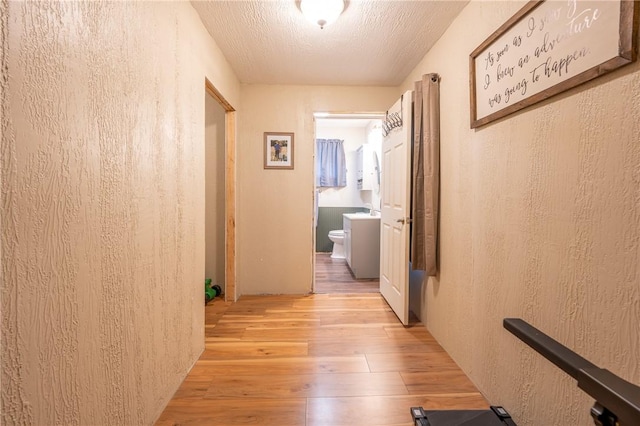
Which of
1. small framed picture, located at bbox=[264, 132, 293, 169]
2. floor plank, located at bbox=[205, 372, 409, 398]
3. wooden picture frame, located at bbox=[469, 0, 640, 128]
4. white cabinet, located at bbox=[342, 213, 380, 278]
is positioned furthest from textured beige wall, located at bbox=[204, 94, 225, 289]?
wooden picture frame, located at bbox=[469, 0, 640, 128]

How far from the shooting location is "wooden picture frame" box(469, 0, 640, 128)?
0.89 metres

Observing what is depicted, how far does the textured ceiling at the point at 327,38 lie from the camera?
1845 millimetres

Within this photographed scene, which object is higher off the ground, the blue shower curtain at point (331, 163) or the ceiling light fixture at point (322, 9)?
the ceiling light fixture at point (322, 9)

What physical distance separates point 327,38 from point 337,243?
11.5ft

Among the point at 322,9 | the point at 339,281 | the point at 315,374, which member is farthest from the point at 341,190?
the point at 315,374

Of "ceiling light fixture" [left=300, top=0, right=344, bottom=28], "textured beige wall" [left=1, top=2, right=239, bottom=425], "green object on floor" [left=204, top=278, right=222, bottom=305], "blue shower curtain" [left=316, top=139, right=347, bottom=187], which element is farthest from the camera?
"blue shower curtain" [left=316, top=139, right=347, bottom=187]

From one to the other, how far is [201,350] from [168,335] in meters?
0.57

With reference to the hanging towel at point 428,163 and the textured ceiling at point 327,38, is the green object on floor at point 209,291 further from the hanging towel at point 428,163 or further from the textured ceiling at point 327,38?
the textured ceiling at point 327,38

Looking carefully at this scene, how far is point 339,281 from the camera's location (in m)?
3.83

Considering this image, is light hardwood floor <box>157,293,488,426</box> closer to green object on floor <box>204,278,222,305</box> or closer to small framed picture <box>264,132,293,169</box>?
green object on floor <box>204,278,222,305</box>

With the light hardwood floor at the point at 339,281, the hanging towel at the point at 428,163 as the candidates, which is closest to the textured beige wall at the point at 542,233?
the hanging towel at the point at 428,163

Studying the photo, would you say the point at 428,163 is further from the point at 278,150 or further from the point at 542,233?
the point at 278,150

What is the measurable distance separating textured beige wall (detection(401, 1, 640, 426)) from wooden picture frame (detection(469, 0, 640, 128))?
57 mm

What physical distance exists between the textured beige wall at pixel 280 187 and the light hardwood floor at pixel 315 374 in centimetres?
62
